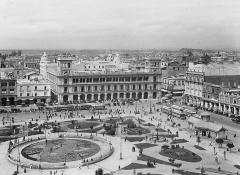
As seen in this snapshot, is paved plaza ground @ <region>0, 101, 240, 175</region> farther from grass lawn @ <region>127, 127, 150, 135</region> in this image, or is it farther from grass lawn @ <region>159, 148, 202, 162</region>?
grass lawn @ <region>127, 127, 150, 135</region>

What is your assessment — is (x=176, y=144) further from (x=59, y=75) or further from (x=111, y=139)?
(x=59, y=75)

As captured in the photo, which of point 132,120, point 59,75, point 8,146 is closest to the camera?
point 8,146

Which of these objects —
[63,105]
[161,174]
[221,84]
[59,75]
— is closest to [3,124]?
[63,105]

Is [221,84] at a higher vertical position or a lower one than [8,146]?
higher

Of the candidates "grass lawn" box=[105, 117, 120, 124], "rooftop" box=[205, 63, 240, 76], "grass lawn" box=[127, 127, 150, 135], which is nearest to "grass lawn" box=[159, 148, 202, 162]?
"grass lawn" box=[127, 127, 150, 135]

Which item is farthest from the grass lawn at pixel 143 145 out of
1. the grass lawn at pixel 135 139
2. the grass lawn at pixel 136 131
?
the grass lawn at pixel 136 131

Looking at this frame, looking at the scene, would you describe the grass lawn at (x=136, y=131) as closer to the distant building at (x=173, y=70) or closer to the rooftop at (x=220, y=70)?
the rooftop at (x=220, y=70)

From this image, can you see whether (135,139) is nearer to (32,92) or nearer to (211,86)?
(211,86)

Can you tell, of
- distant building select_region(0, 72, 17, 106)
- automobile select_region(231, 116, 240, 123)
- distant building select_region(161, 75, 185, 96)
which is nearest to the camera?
automobile select_region(231, 116, 240, 123)
